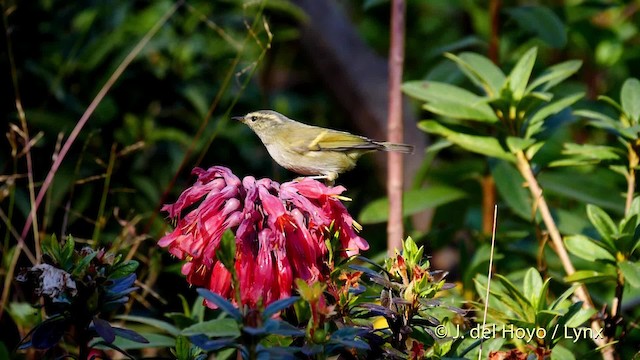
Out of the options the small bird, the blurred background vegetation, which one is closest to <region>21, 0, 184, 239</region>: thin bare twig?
the blurred background vegetation

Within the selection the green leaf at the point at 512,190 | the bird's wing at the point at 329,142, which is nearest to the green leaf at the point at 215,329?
the bird's wing at the point at 329,142

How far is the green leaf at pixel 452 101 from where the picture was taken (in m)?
2.71

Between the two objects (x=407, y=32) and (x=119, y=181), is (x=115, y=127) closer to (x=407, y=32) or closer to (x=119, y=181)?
(x=119, y=181)

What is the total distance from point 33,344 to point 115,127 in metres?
2.70

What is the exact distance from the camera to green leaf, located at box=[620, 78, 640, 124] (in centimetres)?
252

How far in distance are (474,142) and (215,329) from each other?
4.69ft

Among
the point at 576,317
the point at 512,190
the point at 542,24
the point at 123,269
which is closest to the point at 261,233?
the point at 123,269

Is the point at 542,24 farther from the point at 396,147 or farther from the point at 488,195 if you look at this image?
the point at 396,147

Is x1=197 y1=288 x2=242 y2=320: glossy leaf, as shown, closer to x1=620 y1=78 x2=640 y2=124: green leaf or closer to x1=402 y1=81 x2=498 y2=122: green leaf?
x1=402 y1=81 x2=498 y2=122: green leaf

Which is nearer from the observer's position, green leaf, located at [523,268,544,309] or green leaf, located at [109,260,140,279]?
green leaf, located at [109,260,140,279]

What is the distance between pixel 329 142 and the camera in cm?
335

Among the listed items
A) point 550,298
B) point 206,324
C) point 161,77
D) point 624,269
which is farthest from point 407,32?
point 206,324

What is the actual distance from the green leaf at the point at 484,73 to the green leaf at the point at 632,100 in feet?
1.24

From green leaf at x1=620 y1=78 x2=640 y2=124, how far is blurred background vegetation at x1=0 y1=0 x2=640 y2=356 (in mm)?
373
